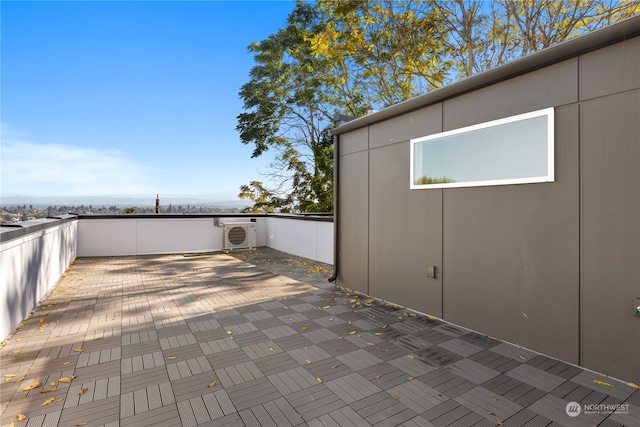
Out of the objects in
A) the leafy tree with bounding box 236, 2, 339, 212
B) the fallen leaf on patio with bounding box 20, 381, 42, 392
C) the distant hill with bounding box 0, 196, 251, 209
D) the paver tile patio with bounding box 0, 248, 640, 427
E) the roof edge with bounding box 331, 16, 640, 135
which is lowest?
the paver tile patio with bounding box 0, 248, 640, 427

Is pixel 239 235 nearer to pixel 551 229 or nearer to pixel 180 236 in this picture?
pixel 180 236

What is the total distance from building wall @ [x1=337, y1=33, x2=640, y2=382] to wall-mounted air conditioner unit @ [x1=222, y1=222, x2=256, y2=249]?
6337mm

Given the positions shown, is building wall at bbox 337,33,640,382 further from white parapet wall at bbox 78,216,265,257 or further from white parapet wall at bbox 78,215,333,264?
white parapet wall at bbox 78,216,265,257

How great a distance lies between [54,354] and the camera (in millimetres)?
2707

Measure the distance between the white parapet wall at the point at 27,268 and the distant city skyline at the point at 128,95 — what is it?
499 centimetres

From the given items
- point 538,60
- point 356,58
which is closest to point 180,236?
point 356,58

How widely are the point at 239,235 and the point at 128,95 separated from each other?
929 cm

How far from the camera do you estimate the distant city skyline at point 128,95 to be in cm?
1016

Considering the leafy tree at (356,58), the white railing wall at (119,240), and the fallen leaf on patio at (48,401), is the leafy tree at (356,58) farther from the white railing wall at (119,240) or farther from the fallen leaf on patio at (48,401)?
the fallen leaf on patio at (48,401)

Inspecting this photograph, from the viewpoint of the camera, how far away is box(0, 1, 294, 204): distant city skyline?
10164 millimetres

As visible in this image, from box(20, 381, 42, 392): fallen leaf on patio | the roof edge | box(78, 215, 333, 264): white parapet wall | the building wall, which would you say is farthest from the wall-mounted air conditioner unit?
box(20, 381, 42, 392): fallen leaf on patio

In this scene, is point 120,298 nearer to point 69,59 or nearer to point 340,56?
point 340,56

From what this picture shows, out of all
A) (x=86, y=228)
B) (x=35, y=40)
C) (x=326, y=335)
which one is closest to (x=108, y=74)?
(x=35, y=40)

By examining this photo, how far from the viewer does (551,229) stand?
8.79ft
